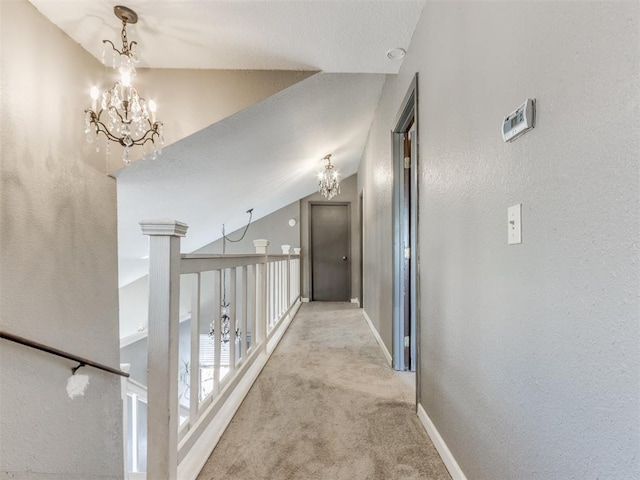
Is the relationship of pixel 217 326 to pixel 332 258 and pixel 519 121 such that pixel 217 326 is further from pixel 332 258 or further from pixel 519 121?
pixel 332 258

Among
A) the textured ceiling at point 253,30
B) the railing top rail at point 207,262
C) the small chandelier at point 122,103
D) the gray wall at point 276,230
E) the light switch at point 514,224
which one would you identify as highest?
the textured ceiling at point 253,30

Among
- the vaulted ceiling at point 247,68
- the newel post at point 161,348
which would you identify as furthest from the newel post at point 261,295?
the newel post at point 161,348

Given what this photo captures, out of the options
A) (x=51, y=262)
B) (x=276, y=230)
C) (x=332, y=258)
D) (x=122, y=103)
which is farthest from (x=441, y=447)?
(x=276, y=230)

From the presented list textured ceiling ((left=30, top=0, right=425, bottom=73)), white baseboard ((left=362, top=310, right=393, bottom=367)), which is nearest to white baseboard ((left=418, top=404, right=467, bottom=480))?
white baseboard ((left=362, top=310, right=393, bottom=367))

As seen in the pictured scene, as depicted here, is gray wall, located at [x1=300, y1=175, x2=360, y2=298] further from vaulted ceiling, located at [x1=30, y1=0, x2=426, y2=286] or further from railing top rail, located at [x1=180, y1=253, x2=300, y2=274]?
railing top rail, located at [x1=180, y1=253, x2=300, y2=274]

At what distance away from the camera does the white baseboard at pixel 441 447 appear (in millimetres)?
1283

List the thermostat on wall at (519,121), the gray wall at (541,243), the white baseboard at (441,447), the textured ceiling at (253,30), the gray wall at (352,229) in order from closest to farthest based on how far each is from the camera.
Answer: the gray wall at (541,243) → the thermostat on wall at (519,121) → the white baseboard at (441,447) → the textured ceiling at (253,30) → the gray wall at (352,229)

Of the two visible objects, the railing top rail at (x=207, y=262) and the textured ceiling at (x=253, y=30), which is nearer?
the railing top rail at (x=207, y=262)

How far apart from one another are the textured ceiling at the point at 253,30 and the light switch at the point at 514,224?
1409mm

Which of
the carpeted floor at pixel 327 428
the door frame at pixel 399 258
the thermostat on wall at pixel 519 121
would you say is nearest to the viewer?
the thermostat on wall at pixel 519 121

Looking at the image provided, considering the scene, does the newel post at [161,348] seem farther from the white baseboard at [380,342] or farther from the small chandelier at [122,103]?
the white baseboard at [380,342]

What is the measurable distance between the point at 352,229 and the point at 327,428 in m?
4.70

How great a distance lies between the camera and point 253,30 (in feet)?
6.13

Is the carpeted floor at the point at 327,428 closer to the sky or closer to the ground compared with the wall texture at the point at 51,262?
closer to the ground
